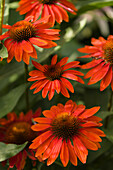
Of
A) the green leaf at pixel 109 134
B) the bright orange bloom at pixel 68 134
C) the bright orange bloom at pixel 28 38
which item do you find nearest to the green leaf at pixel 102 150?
the green leaf at pixel 109 134

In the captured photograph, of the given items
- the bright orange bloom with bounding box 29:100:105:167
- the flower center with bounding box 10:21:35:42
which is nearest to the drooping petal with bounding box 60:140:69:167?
the bright orange bloom with bounding box 29:100:105:167

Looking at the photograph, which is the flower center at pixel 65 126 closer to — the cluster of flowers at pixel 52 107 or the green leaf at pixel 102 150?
the cluster of flowers at pixel 52 107

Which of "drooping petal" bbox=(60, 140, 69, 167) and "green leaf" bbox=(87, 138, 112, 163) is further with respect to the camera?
"green leaf" bbox=(87, 138, 112, 163)

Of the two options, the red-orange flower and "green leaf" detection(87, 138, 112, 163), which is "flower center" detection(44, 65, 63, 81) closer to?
the red-orange flower

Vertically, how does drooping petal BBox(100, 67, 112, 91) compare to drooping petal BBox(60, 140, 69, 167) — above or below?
above

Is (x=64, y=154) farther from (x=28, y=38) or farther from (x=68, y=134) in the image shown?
(x=28, y=38)

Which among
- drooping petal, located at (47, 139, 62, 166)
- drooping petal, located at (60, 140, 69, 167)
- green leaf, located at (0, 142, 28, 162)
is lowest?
drooping petal, located at (60, 140, 69, 167)

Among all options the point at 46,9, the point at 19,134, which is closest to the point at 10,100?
the point at 19,134
